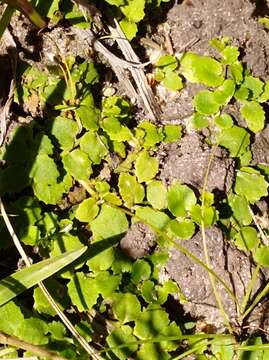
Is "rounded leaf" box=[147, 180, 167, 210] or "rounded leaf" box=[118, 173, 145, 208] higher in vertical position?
"rounded leaf" box=[118, 173, 145, 208]

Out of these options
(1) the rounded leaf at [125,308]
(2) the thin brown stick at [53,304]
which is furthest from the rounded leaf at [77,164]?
(1) the rounded leaf at [125,308]

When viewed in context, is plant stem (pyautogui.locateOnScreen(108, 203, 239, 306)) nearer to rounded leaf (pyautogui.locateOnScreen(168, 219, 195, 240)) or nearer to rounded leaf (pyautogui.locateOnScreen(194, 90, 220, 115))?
rounded leaf (pyautogui.locateOnScreen(168, 219, 195, 240))

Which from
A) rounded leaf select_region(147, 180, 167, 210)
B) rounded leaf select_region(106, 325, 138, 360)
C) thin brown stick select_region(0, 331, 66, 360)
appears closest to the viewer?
thin brown stick select_region(0, 331, 66, 360)

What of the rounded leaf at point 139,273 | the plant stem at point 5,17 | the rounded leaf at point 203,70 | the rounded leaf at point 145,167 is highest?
the plant stem at point 5,17

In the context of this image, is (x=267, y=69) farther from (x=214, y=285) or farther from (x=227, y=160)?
(x=214, y=285)

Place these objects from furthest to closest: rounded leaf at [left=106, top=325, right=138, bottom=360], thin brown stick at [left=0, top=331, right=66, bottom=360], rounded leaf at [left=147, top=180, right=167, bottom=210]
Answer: rounded leaf at [left=147, top=180, right=167, bottom=210] → rounded leaf at [left=106, top=325, right=138, bottom=360] → thin brown stick at [left=0, top=331, right=66, bottom=360]

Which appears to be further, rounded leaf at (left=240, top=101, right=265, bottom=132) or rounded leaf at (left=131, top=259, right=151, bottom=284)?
rounded leaf at (left=240, top=101, right=265, bottom=132)

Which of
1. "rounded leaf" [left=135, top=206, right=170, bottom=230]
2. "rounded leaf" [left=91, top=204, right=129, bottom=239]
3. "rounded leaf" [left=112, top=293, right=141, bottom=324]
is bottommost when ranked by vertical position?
"rounded leaf" [left=112, top=293, right=141, bottom=324]

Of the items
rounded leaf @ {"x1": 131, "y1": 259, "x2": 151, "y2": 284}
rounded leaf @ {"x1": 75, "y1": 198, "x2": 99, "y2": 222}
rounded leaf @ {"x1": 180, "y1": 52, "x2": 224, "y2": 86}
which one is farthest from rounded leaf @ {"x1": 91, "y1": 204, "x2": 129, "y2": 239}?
rounded leaf @ {"x1": 180, "y1": 52, "x2": 224, "y2": 86}

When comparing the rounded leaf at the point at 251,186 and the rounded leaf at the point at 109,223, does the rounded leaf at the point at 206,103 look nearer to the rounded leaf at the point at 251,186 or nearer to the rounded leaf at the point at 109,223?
the rounded leaf at the point at 251,186
